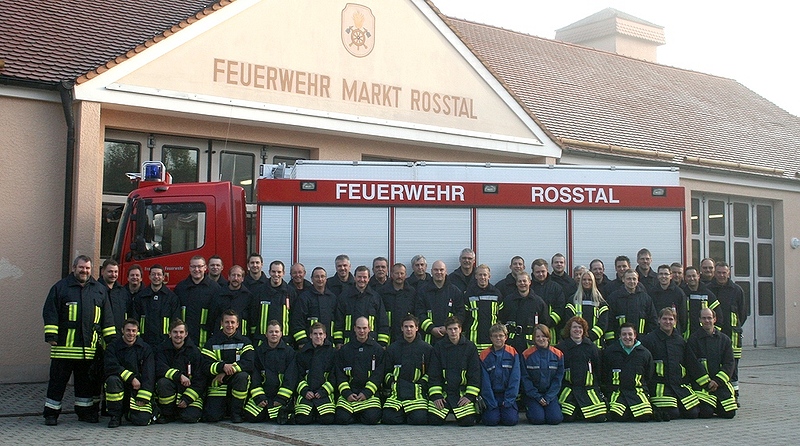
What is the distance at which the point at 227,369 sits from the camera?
935 cm

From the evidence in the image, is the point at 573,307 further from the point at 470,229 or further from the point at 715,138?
the point at 715,138

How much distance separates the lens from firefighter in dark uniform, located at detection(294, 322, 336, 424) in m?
9.38

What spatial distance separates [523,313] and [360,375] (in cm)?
211

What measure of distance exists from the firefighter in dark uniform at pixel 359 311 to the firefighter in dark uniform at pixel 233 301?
3.44 feet

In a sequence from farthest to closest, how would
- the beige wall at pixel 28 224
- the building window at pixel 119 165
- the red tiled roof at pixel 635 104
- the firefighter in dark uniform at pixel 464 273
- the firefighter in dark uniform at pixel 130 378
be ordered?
the red tiled roof at pixel 635 104
the building window at pixel 119 165
the beige wall at pixel 28 224
the firefighter in dark uniform at pixel 464 273
the firefighter in dark uniform at pixel 130 378

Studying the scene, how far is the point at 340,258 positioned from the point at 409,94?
5.64m

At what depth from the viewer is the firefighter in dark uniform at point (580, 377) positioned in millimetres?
9719

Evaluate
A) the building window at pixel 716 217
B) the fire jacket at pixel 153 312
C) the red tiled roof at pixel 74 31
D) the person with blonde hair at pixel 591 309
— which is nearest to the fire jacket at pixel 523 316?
the person with blonde hair at pixel 591 309

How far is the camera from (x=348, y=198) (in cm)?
1120

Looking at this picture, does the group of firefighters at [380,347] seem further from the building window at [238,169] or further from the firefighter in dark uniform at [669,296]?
the building window at [238,169]

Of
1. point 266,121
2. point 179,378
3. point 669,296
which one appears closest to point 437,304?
point 669,296

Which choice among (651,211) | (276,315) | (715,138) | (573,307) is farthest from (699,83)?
(276,315)

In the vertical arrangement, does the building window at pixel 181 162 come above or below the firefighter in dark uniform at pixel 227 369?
above

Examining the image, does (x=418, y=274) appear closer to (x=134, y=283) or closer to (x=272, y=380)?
(x=272, y=380)
